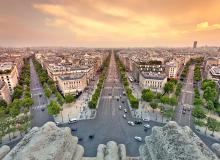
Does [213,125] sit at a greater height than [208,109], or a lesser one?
greater

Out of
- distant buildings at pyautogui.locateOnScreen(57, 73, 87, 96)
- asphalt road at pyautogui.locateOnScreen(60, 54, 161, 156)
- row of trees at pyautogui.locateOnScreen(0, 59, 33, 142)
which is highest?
distant buildings at pyautogui.locateOnScreen(57, 73, 87, 96)

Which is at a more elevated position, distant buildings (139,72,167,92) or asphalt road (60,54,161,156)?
distant buildings (139,72,167,92)

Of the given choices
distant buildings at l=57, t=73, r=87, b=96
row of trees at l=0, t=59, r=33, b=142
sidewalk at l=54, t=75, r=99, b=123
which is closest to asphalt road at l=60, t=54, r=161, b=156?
sidewalk at l=54, t=75, r=99, b=123

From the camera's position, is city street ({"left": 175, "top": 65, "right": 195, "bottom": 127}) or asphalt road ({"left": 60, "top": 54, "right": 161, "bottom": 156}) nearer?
asphalt road ({"left": 60, "top": 54, "right": 161, "bottom": 156})

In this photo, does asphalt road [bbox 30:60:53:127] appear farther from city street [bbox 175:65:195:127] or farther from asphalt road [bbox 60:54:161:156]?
city street [bbox 175:65:195:127]

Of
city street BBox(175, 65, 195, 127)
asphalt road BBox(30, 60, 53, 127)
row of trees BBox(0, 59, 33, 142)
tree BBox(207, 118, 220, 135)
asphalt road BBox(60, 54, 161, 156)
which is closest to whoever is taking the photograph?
asphalt road BBox(60, 54, 161, 156)

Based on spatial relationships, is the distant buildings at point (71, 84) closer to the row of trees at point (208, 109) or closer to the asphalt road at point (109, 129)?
the asphalt road at point (109, 129)

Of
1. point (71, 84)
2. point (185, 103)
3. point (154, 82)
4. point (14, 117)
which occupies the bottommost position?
point (14, 117)

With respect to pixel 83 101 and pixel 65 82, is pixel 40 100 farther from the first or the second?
pixel 83 101

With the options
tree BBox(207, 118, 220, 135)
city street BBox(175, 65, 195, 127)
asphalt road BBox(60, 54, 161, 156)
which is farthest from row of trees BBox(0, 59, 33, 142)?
tree BBox(207, 118, 220, 135)

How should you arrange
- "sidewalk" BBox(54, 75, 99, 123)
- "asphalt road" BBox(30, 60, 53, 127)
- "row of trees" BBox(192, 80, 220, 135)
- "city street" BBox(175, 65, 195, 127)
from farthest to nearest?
1. "sidewalk" BBox(54, 75, 99, 123)
2. "asphalt road" BBox(30, 60, 53, 127)
3. "city street" BBox(175, 65, 195, 127)
4. "row of trees" BBox(192, 80, 220, 135)

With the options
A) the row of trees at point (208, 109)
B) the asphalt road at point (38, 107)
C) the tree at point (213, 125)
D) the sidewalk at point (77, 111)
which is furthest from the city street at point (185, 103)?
the asphalt road at point (38, 107)

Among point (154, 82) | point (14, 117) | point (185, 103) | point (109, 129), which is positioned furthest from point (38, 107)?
point (185, 103)

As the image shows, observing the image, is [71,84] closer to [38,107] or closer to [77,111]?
[38,107]
